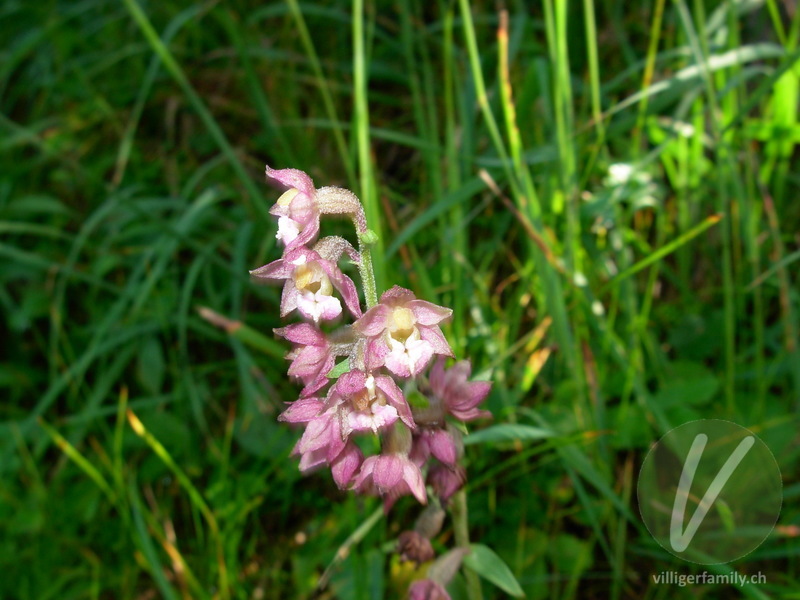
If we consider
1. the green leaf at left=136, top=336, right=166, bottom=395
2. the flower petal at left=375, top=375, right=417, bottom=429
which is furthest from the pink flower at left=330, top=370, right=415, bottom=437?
the green leaf at left=136, top=336, right=166, bottom=395

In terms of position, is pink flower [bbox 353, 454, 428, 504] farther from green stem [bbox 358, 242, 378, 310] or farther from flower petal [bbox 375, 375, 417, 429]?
green stem [bbox 358, 242, 378, 310]

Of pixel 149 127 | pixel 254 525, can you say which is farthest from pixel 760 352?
pixel 149 127

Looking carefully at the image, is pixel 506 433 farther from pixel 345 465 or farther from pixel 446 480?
pixel 345 465

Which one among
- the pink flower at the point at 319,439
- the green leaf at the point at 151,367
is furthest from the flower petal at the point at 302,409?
the green leaf at the point at 151,367

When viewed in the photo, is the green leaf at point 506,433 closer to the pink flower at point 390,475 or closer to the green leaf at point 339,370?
the pink flower at point 390,475

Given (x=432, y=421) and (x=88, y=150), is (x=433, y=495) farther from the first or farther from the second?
(x=88, y=150)

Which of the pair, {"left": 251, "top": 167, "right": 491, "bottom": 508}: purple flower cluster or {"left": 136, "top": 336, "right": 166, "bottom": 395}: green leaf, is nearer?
Answer: {"left": 251, "top": 167, "right": 491, "bottom": 508}: purple flower cluster
